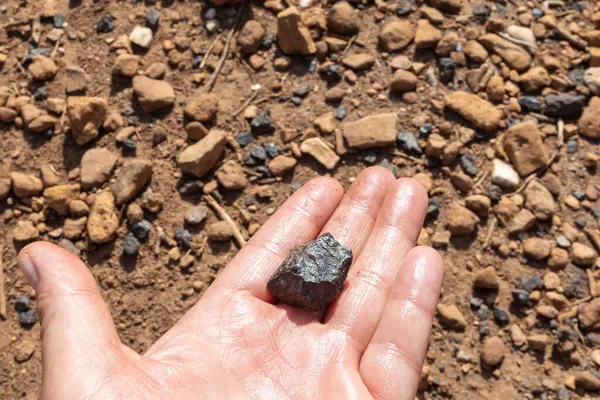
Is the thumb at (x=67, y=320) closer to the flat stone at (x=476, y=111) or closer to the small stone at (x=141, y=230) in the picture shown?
the small stone at (x=141, y=230)

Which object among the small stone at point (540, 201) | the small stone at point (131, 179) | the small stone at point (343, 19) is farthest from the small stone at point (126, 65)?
the small stone at point (540, 201)

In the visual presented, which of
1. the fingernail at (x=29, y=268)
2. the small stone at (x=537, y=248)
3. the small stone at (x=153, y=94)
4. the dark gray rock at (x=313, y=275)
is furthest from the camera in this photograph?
the small stone at (x=153, y=94)

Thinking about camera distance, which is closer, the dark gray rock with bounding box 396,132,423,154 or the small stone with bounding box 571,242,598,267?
the small stone with bounding box 571,242,598,267

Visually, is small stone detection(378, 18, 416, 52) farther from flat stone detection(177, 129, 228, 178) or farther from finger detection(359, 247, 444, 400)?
finger detection(359, 247, 444, 400)

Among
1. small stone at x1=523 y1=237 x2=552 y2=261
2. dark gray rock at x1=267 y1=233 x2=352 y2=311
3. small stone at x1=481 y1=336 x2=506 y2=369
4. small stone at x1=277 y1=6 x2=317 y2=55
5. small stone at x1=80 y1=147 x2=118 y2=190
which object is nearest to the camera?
dark gray rock at x1=267 y1=233 x2=352 y2=311

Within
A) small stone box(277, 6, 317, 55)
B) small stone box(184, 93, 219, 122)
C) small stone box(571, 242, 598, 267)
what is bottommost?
small stone box(571, 242, 598, 267)

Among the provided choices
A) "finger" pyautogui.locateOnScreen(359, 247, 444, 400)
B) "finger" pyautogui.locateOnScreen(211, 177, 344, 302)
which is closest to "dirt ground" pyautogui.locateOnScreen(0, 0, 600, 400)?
"finger" pyautogui.locateOnScreen(211, 177, 344, 302)

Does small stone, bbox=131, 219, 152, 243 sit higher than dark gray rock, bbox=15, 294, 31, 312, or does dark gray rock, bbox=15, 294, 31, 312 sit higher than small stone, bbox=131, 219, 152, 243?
small stone, bbox=131, 219, 152, 243
